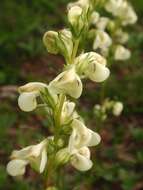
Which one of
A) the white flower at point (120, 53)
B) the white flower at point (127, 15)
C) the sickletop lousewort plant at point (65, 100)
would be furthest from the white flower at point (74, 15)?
the white flower at point (127, 15)

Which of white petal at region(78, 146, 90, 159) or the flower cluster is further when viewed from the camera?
white petal at region(78, 146, 90, 159)

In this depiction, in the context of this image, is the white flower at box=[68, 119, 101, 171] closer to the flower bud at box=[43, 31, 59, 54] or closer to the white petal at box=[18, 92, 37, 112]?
the white petal at box=[18, 92, 37, 112]

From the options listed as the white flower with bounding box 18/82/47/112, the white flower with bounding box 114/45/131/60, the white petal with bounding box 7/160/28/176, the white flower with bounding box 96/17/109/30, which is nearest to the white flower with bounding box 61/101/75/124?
the white flower with bounding box 18/82/47/112

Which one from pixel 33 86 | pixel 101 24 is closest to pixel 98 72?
pixel 33 86

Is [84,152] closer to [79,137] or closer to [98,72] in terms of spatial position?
[79,137]

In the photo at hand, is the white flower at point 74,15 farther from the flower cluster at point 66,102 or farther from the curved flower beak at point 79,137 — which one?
the curved flower beak at point 79,137

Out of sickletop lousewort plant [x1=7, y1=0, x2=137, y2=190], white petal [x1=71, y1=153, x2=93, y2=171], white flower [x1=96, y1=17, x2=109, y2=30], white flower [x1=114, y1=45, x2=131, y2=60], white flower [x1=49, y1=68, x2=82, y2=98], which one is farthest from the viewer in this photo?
white flower [x1=114, y1=45, x2=131, y2=60]
